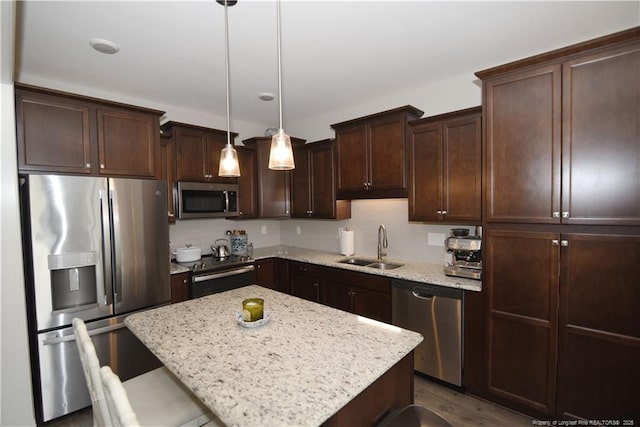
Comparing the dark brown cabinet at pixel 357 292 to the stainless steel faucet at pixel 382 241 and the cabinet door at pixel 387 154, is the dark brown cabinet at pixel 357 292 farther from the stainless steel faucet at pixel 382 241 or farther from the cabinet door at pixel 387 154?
the cabinet door at pixel 387 154

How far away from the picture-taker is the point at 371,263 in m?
3.38

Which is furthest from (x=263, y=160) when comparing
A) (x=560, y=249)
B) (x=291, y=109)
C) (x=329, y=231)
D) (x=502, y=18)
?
(x=560, y=249)

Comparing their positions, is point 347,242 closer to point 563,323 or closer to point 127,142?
point 563,323

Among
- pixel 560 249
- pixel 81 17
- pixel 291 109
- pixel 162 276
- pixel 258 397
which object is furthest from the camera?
pixel 291 109

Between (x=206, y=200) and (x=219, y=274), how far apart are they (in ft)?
2.90

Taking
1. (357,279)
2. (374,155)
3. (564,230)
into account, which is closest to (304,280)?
(357,279)

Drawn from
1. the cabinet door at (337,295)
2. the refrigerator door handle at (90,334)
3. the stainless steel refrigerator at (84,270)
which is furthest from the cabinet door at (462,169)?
the refrigerator door handle at (90,334)

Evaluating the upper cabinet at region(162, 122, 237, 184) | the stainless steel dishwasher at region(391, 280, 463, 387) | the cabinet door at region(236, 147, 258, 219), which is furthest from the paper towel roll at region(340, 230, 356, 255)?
the upper cabinet at region(162, 122, 237, 184)

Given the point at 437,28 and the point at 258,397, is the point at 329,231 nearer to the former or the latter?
the point at 437,28

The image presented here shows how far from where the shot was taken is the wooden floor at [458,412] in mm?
2113

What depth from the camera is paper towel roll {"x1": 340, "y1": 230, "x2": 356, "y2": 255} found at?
365cm

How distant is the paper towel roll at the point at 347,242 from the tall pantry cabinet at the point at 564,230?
1.66 metres

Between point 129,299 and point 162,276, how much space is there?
11.9 inches

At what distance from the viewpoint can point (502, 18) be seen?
6.36 ft
